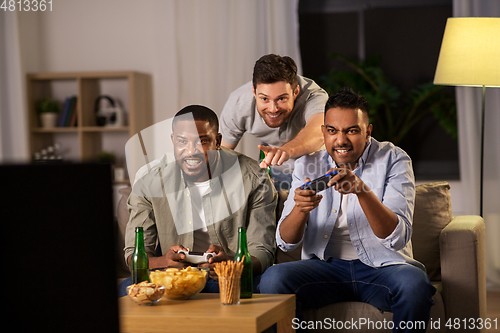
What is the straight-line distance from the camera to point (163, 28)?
3906 millimetres

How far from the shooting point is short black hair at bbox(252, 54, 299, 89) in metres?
2.08

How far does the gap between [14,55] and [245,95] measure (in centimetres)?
222

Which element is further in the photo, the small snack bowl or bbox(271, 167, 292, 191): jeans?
bbox(271, 167, 292, 191): jeans

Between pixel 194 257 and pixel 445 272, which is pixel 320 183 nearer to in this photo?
pixel 194 257

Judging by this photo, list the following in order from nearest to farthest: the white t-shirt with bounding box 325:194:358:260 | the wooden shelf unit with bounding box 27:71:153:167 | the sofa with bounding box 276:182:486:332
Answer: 1. the sofa with bounding box 276:182:486:332
2. the white t-shirt with bounding box 325:194:358:260
3. the wooden shelf unit with bounding box 27:71:153:167

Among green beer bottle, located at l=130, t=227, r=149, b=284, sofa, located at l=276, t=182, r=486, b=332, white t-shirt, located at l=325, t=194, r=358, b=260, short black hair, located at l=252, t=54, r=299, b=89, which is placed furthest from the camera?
short black hair, located at l=252, t=54, r=299, b=89

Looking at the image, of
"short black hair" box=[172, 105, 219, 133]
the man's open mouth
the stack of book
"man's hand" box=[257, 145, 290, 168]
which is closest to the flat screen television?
"man's hand" box=[257, 145, 290, 168]

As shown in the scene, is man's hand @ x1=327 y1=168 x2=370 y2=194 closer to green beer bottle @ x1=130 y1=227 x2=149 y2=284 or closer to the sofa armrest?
the sofa armrest

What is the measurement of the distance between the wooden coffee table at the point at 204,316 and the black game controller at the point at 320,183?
38 cm

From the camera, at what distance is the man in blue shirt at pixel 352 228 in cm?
165

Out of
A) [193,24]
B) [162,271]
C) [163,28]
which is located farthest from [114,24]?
[162,271]

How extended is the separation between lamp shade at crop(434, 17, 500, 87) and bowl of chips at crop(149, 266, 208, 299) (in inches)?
68.1

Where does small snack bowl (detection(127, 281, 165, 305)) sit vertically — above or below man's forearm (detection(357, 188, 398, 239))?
below

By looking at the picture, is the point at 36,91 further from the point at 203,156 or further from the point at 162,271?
the point at 162,271
